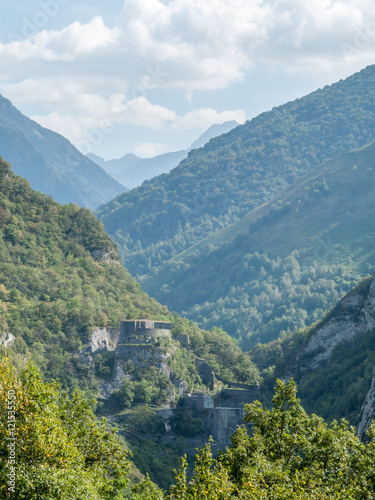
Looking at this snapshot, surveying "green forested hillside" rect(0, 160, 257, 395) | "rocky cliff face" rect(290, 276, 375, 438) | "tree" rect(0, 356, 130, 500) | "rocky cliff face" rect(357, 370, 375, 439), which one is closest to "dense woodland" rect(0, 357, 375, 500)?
"tree" rect(0, 356, 130, 500)

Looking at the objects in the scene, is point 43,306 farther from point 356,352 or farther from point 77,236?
point 356,352

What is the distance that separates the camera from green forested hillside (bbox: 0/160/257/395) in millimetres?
83250

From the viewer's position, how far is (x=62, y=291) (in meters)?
94.8

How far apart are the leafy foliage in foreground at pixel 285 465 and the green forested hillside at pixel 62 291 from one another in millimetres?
42535

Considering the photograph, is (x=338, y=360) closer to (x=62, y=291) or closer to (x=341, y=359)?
(x=341, y=359)

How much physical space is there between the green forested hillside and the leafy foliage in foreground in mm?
42535

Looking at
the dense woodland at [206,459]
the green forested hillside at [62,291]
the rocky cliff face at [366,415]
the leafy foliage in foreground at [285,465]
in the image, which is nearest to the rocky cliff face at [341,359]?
the rocky cliff face at [366,415]

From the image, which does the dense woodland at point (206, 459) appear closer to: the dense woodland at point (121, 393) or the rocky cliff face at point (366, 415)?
the dense woodland at point (121, 393)

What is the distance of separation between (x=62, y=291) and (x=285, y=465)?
201ft

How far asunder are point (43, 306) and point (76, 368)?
9.09 m

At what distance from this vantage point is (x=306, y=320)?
17575cm

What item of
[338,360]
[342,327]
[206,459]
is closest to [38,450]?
[206,459]

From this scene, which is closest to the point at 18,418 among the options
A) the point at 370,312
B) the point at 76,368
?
the point at 76,368

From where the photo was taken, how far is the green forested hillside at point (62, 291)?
273ft
